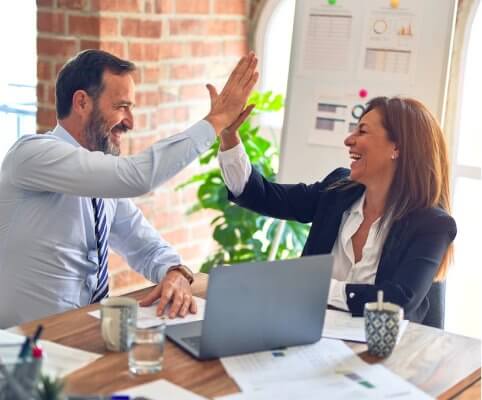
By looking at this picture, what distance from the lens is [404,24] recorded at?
304cm

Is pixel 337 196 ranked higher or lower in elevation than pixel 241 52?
lower

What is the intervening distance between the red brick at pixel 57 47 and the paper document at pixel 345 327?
67.1 inches

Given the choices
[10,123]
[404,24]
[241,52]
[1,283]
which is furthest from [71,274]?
[10,123]

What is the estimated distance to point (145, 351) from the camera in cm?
166

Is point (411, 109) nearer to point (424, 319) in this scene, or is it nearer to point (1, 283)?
point (424, 319)

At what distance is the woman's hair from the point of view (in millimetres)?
2393

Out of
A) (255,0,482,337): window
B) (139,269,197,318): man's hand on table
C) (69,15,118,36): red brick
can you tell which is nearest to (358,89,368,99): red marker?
(255,0,482,337): window

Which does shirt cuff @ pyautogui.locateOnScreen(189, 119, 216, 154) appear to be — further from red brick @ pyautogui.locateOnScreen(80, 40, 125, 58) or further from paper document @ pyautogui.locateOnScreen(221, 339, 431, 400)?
red brick @ pyautogui.locateOnScreen(80, 40, 125, 58)

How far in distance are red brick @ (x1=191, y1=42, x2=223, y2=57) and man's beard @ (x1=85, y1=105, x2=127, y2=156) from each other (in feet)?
4.51

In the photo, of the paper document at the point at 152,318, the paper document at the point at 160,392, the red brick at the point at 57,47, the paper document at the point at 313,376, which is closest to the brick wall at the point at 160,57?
the red brick at the point at 57,47

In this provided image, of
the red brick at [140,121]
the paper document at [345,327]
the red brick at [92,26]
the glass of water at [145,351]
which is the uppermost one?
the red brick at [92,26]

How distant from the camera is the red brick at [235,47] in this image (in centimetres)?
399

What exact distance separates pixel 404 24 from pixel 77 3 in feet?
4.06

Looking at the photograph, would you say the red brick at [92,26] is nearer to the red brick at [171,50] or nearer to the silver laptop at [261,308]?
the red brick at [171,50]
